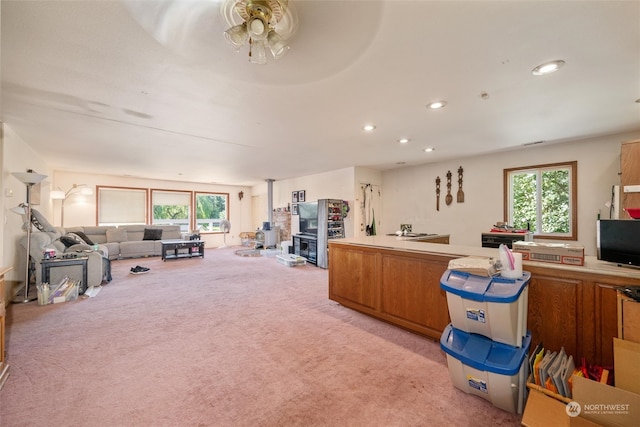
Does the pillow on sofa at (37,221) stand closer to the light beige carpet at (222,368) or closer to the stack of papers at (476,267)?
the light beige carpet at (222,368)

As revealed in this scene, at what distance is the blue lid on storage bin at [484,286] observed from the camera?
1.51m

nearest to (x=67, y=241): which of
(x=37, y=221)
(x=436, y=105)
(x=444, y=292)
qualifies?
(x=37, y=221)

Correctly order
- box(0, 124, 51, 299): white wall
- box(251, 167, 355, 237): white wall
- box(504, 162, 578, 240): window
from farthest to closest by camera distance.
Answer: box(251, 167, 355, 237): white wall < box(504, 162, 578, 240): window < box(0, 124, 51, 299): white wall

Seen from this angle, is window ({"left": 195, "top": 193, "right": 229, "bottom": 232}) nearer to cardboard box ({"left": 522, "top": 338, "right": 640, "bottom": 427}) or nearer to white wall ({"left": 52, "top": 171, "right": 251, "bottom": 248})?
white wall ({"left": 52, "top": 171, "right": 251, "bottom": 248})

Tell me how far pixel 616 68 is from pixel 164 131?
490cm

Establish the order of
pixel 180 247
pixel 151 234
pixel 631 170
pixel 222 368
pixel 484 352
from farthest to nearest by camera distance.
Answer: pixel 151 234 → pixel 180 247 → pixel 631 170 → pixel 222 368 → pixel 484 352

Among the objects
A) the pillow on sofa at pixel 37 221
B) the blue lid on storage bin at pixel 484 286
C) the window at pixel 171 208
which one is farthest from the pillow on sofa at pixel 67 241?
the blue lid on storage bin at pixel 484 286

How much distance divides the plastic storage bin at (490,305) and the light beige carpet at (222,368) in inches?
19.3

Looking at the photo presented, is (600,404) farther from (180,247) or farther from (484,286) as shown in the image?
(180,247)

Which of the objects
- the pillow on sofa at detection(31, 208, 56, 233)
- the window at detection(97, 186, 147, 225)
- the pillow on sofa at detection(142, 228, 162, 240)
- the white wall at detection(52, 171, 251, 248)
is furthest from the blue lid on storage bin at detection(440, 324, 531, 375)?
the window at detection(97, 186, 147, 225)

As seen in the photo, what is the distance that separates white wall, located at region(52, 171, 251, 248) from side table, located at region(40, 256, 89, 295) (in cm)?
465

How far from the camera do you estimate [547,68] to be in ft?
6.81

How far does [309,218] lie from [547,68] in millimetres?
5358

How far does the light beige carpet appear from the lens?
5.16 ft
